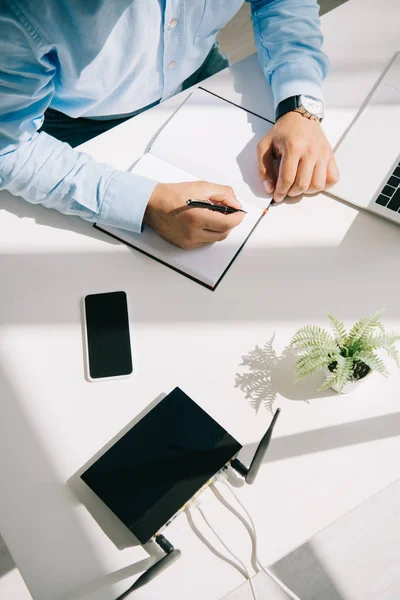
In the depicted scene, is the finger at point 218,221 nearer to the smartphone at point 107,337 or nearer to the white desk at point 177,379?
the white desk at point 177,379

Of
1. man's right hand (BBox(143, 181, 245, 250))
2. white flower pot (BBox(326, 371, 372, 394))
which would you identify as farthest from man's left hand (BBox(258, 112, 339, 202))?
white flower pot (BBox(326, 371, 372, 394))

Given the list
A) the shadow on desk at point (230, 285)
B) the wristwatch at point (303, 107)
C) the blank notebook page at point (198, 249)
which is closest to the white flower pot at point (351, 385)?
the shadow on desk at point (230, 285)

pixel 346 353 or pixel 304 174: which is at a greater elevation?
pixel 304 174

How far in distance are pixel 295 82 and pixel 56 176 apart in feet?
1.64

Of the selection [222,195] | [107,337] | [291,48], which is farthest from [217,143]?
[107,337]

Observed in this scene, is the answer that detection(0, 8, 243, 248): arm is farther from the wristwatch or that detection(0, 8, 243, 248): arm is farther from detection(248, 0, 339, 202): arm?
the wristwatch

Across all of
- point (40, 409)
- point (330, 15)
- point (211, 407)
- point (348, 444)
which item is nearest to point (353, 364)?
point (348, 444)

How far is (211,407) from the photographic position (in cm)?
80

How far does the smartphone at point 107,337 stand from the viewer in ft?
2.66

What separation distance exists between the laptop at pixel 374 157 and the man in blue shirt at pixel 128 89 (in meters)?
0.05

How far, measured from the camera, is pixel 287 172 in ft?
Result: 2.97

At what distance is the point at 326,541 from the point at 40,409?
999mm

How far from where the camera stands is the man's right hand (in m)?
0.85

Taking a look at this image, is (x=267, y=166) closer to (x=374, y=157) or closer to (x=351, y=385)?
(x=374, y=157)
